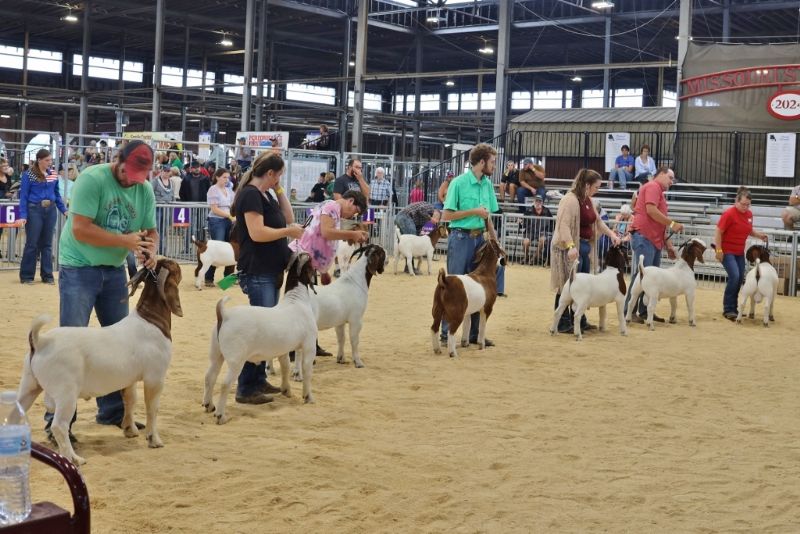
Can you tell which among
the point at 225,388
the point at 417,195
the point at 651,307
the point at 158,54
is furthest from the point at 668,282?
the point at 158,54

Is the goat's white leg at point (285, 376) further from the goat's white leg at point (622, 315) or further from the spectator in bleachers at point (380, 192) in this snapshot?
the spectator in bleachers at point (380, 192)

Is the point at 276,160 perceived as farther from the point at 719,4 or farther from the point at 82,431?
the point at 719,4

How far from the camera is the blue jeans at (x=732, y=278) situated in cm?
1259

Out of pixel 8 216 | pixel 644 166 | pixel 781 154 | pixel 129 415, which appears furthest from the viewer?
pixel 644 166

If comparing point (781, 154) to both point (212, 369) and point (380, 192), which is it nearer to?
point (380, 192)

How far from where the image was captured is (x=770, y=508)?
15.5 ft

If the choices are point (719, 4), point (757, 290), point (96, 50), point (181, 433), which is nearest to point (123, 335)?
point (181, 433)

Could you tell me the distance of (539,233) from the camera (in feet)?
64.6

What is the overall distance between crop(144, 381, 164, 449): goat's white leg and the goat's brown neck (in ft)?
1.03

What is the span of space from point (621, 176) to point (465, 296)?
1466 cm

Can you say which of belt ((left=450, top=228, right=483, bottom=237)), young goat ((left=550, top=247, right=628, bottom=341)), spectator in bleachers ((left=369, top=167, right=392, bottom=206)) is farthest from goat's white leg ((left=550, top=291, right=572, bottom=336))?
spectator in bleachers ((left=369, top=167, right=392, bottom=206))

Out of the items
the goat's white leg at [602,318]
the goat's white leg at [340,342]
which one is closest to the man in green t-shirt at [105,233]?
the goat's white leg at [340,342]

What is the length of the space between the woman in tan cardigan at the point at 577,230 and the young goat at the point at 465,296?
92cm

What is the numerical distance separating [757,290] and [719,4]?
62.4 feet
